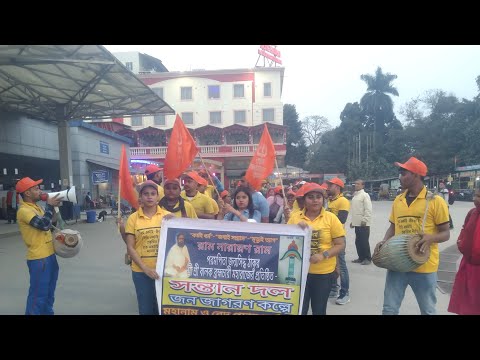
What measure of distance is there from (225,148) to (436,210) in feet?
111

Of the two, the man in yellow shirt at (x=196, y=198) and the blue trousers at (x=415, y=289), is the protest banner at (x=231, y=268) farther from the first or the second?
the man in yellow shirt at (x=196, y=198)

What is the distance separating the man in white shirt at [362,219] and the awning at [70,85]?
7762 mm

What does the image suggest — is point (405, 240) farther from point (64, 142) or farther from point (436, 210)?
point (64, 142)

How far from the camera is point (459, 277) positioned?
345 cm

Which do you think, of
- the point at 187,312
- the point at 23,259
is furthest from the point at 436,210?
the point at 23,259

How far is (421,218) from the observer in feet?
11.4

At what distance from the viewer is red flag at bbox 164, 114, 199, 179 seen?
5.12 m

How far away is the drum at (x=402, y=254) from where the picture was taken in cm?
329

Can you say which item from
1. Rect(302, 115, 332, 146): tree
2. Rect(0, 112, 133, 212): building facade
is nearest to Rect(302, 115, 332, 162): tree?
Rect(302, 115, 332, 146): tree

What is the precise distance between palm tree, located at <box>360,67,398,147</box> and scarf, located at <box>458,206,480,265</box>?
52.1 m

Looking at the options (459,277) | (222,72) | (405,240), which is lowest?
(459,277)

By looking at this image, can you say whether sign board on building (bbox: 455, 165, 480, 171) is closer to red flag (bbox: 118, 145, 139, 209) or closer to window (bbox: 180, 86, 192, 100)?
window (bbox: 180, 86, 192, 100)
